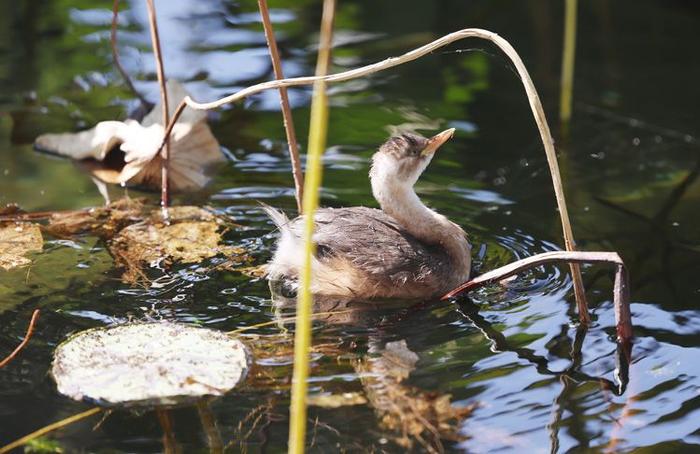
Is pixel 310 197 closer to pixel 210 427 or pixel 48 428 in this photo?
pixel 210 427

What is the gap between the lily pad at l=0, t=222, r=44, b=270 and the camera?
444 centimetres

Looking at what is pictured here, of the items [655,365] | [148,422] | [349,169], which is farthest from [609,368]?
[349,169]

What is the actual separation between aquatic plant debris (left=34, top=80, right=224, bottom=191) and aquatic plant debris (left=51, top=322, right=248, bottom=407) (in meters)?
1.65

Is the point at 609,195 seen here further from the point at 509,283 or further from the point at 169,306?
the point at 169,306

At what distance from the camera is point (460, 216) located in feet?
16.6

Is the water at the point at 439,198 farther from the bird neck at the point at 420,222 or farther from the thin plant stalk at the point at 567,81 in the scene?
the bird neck at the point at 420,222

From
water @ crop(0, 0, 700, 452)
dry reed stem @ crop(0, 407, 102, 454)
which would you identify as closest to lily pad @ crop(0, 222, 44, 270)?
water @ crop(0, 0, 700, 452)

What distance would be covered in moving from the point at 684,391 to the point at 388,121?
114 inches

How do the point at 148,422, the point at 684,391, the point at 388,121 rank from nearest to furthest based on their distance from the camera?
the point at 148,422
the point at 684,391
the point at 388,121

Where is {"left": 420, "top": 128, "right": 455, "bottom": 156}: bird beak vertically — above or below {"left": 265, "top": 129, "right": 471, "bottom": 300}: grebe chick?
above

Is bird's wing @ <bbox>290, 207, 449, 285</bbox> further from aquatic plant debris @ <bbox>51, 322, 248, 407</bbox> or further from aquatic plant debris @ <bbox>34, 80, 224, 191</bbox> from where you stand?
aquatic plant debris @ <bbox>34, 80, 224, 191</bbox>

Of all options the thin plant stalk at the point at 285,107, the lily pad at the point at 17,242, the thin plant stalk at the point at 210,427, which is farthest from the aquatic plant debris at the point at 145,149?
the thin plant stalk at the point at 210,427

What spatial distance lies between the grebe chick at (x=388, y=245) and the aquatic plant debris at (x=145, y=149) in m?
1.08

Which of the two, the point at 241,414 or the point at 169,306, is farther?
the point at 169,306
